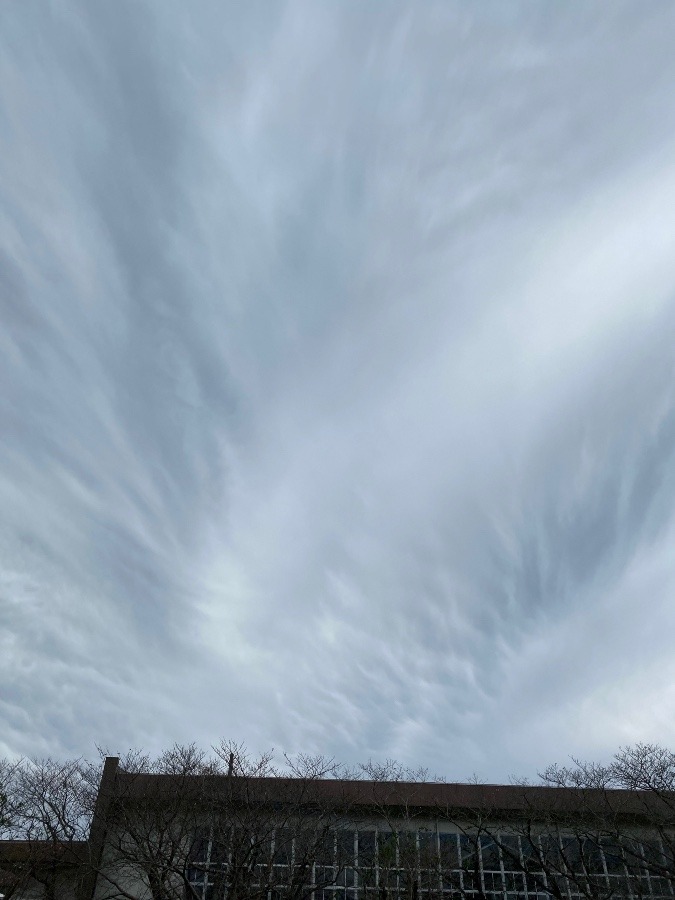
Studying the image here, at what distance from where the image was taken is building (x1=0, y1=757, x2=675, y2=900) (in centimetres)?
2591

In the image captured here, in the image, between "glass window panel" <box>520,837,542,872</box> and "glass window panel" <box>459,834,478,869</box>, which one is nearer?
"glass window panel" <box>520,837,542,872</box>

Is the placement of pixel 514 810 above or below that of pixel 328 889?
above

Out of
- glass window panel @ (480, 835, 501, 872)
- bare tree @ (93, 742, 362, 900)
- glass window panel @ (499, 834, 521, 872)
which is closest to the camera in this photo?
bare tree @ (93, 742, 362, 900)

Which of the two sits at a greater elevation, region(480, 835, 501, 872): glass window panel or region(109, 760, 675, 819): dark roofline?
region(109, 760, 675, 819): dark roofline

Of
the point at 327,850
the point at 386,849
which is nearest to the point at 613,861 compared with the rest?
the point at 386,849

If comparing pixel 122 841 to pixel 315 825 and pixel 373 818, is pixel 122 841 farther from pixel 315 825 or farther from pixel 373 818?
pixel 373 818

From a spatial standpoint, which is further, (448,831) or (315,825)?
(448,831)

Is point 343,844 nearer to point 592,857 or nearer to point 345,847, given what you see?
point 345,847

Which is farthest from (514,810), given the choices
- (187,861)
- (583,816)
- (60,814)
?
(60,814)

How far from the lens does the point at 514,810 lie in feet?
105

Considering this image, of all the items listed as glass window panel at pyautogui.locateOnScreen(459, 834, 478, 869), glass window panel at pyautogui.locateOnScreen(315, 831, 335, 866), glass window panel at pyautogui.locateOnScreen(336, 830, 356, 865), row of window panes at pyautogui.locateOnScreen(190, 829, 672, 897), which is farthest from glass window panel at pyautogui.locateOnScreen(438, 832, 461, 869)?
glass window panel at pyautogui.locateOnScreen(315, 831, 335, 866)

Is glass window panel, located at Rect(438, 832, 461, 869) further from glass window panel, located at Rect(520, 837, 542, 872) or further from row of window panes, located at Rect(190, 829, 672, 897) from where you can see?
glass window panel, located at Rect(520, 837, 542, 872)

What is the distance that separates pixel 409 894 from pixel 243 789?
704 centimetres

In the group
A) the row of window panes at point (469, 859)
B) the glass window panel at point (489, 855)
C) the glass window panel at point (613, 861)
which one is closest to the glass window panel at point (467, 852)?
the row of window panes at point (469, 859)
